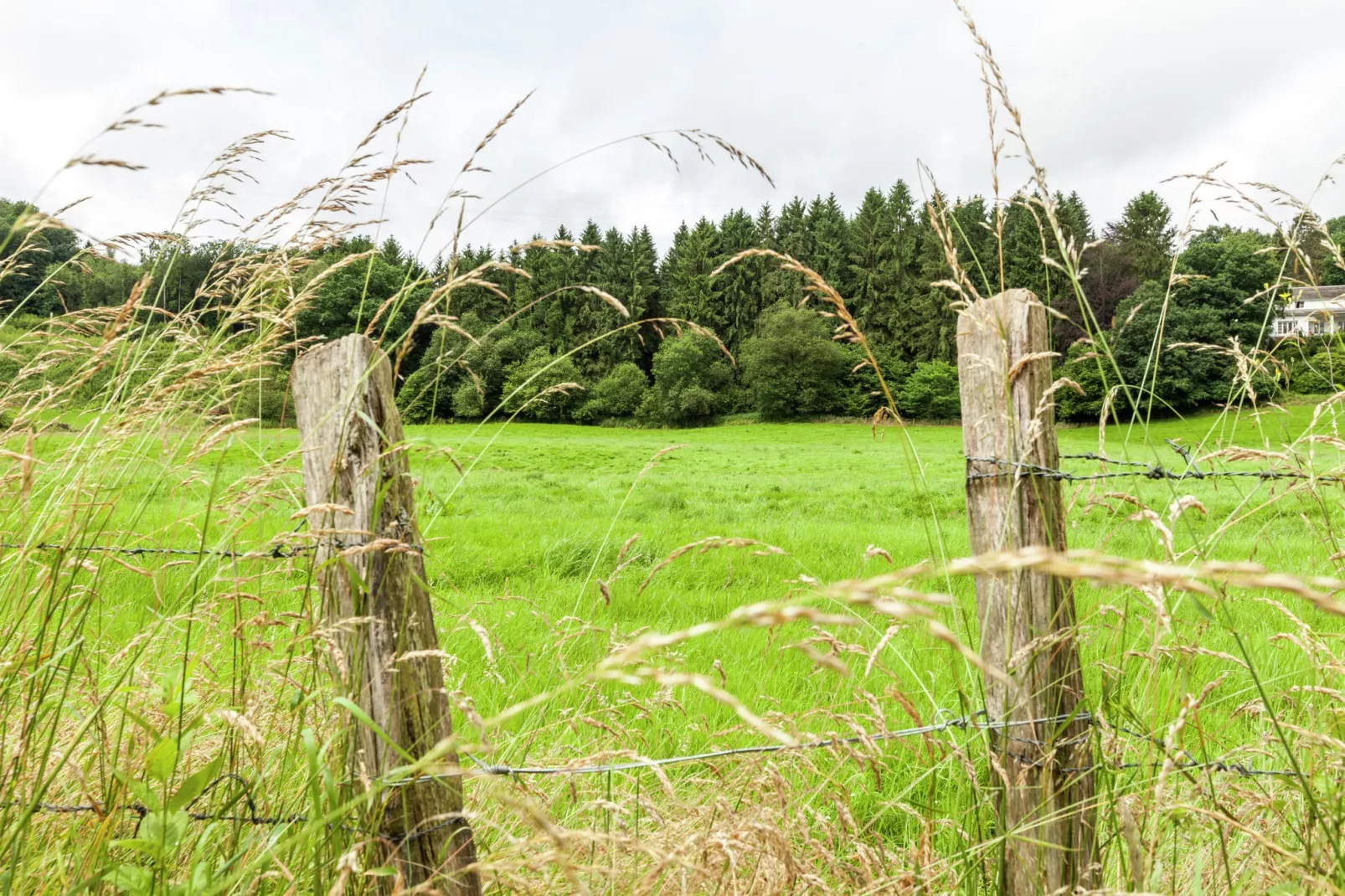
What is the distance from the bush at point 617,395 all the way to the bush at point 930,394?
18919mm

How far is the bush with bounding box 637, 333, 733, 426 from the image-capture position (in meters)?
56.2

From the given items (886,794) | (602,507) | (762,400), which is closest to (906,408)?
(762,400)

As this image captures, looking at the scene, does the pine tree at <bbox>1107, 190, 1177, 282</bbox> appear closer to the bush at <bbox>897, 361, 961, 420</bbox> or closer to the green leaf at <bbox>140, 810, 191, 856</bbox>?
the bush at <bbox>897, 361, 961, 420</bbox>

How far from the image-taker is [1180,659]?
6.33 feet

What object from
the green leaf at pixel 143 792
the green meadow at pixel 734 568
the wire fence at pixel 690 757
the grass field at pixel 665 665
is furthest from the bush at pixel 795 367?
the green leaf at pixel 143 792

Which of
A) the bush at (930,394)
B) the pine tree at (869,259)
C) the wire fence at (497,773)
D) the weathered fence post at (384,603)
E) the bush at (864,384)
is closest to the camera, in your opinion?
the wire fence at (497,773)

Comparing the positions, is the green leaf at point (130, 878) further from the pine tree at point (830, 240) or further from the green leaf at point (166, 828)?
the pine tree at point (830, 240)

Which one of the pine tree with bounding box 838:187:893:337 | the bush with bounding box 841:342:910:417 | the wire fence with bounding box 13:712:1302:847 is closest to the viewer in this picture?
the wire fence with bounding box 13:712:1302:847

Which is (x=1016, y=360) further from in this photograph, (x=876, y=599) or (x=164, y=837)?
(x=164, y=837)

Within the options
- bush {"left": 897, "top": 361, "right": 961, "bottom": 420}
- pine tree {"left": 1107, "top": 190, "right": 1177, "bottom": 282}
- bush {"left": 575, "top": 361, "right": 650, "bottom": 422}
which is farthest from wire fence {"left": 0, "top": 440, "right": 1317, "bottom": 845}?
pine tree {"left": 1107, "top": 190, "right": 1177, "bottom": 282}

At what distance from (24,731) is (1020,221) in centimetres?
6382

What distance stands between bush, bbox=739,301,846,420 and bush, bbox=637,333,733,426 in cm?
301

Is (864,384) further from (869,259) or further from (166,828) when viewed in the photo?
(166,828)

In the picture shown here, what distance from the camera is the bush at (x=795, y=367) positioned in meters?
56.8
